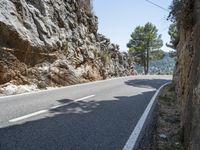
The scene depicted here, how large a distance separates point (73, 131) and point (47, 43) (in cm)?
1167

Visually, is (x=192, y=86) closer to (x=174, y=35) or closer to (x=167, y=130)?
(x=167, y=130)

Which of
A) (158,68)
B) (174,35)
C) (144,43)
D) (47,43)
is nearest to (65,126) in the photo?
(47,43)

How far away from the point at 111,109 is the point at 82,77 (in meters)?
11.2

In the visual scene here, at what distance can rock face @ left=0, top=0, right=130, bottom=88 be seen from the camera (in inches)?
531

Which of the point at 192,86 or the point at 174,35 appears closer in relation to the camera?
the point at 192,86

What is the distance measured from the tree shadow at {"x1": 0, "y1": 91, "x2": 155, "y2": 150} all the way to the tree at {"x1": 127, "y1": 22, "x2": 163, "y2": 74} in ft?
172

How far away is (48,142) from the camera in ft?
15.1

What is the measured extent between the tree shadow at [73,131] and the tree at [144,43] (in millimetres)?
52397

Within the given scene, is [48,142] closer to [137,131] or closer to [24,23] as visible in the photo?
[137,131]

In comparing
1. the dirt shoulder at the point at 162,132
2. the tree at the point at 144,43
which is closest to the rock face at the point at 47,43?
the dirt shoulder at the point at 162,132

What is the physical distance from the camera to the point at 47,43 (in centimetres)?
1636

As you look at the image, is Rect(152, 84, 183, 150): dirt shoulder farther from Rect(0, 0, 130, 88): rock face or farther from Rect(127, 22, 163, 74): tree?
Rect(127, 22, 163, 74): tree

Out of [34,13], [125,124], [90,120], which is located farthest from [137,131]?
[34,13]

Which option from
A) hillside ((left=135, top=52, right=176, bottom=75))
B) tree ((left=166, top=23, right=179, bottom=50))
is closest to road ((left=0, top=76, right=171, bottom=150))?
tree ((left=166, top=23, right=179, bottom=50))
